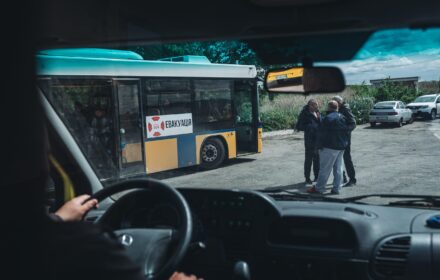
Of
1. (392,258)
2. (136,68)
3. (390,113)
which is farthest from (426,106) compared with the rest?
(136,68)

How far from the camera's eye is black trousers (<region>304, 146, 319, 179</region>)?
4.61 metres

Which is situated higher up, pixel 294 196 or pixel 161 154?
pixel 294 196

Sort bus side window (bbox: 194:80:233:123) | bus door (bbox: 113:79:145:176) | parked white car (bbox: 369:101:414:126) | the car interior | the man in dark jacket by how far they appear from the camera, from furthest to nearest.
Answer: bus side window (bbox: 194:80:233:123), bus door (bbox: 113:79:145:176), the man in dark jacket, parked white car (bbox: 369:101:414:126), the car interior

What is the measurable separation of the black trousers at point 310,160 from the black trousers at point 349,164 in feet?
0.97

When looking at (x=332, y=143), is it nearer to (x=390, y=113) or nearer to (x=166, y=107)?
(x=390, y=113)

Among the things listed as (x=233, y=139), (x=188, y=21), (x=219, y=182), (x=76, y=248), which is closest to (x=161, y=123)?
(x=233, y=139)

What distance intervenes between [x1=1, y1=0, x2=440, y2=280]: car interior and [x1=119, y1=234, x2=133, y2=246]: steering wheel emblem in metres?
0.04

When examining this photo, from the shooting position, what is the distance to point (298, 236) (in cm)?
262

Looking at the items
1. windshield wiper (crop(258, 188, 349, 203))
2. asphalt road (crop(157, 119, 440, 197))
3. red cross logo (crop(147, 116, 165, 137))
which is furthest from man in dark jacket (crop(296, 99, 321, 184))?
red cross logo (crop(147, 116, 165, 137))

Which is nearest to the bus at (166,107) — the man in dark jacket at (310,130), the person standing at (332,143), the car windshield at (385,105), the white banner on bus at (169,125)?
the white banner on bus at (169,125)

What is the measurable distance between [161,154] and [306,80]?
5.98m

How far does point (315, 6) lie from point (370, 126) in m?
2.33

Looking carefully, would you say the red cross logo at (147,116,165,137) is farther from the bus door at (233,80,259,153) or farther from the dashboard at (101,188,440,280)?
the dashboard at (101,188,440,280)

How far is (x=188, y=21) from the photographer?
10.9 feet
